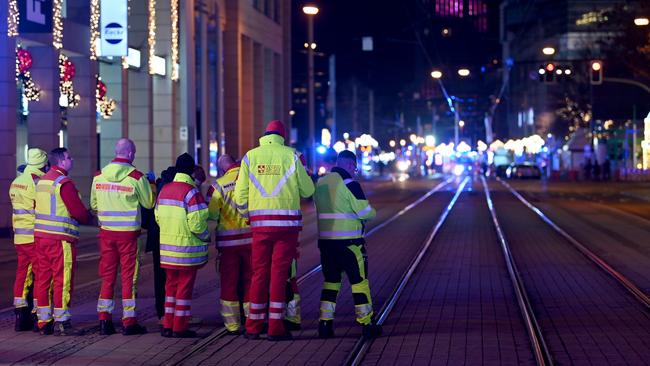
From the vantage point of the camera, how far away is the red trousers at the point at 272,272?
11617 mm

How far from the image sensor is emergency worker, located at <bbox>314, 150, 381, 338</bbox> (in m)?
11.8

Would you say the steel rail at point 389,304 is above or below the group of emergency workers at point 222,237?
below

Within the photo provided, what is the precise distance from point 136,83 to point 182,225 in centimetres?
2847

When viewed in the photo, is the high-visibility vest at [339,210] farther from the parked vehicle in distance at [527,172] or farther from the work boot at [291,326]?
the parked vehicle in distance at [527,172]

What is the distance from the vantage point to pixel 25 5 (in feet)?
88.8

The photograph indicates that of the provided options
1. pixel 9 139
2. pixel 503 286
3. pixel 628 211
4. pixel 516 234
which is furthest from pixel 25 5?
pixel 628 211

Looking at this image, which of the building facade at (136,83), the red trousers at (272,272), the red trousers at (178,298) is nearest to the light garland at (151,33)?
the building facade at (136,83)

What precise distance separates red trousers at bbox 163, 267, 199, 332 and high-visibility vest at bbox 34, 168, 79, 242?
45.4 inches

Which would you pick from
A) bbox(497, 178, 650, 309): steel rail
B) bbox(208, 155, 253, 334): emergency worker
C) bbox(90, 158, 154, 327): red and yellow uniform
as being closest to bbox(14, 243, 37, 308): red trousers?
bbox(90, 158, 154, 327): red and yellow uniform

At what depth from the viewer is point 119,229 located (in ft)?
39.5

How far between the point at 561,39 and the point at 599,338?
123083mm

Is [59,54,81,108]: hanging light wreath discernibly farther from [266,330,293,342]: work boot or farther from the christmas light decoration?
[266,330,293,342]: work boot

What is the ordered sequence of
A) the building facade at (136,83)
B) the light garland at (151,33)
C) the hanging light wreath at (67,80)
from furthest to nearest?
the light garland at (151,33)
the hanging light wreath at (67,80)
the building facade at (136,83)

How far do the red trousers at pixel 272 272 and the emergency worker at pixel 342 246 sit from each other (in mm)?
374
